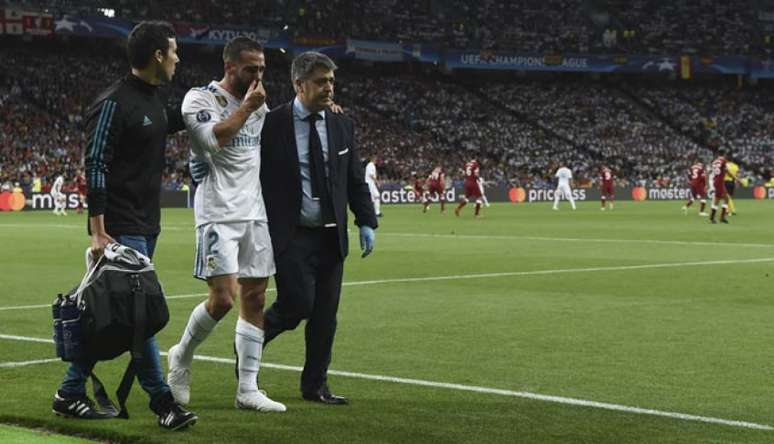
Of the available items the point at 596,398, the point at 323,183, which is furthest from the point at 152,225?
the point at 596,398

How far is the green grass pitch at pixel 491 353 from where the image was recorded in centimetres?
728

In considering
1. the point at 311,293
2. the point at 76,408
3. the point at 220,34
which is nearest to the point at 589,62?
the point at 220,34

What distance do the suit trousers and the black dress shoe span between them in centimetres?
3

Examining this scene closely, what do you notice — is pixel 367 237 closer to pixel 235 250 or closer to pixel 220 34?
pixel 235 250

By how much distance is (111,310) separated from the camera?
6.89 m

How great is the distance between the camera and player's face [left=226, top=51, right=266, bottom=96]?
7594 mm

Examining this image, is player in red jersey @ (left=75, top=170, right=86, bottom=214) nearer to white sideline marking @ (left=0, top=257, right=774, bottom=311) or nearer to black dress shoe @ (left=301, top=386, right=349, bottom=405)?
white sideline marking @ (left=0, top=257, right=774, bottom=311)

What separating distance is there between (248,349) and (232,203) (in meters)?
0.95

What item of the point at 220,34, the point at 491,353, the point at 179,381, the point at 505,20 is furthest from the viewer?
the point at 505,20

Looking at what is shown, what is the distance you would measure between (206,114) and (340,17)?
69207 mm

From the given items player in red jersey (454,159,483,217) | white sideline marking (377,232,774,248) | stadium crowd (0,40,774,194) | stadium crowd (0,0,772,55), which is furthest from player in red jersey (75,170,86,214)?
white sideline marking (377,232,774,248)

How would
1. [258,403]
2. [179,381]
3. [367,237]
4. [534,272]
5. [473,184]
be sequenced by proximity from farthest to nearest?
[473,184] → [534,272] → [367,237] → [179,381] → [258,403]

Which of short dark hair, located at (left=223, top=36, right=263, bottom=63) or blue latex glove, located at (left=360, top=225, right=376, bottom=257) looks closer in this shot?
short dark hair, located at (left=223, top=36, right=263, bottom=63)

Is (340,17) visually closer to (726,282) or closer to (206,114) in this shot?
(726,282)
